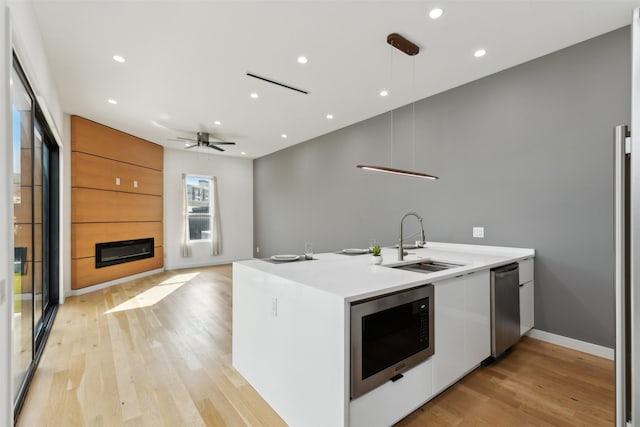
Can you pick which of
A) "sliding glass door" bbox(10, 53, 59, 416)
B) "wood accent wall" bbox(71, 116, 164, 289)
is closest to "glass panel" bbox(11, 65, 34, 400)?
"sliding glass door" bbox(10, 53, 59, 416)

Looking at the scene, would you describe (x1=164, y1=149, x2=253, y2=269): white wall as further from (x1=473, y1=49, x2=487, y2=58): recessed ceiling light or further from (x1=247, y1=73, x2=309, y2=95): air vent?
(x1=473, y1=49, x2=487, y2=58): recessed ceiling light

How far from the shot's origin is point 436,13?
2.29 metres

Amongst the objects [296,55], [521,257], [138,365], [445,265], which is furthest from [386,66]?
[138,365]

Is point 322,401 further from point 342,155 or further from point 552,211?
point 342,155

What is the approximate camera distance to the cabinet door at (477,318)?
2.16 m

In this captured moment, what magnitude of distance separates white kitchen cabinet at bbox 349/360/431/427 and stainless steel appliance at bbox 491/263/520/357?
96 cm

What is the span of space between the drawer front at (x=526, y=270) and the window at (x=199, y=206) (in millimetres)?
6695

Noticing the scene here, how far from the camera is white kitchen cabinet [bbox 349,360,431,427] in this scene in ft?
4.76

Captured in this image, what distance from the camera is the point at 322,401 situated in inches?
58.3

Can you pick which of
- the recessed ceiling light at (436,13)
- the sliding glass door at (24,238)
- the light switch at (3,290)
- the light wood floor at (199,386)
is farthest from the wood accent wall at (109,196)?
the recessed ceiling light at (436,13)

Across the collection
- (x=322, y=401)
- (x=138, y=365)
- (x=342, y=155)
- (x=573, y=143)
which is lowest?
(x=138, y=365)

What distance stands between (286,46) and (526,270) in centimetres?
322

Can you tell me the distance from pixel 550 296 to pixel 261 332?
288 cm

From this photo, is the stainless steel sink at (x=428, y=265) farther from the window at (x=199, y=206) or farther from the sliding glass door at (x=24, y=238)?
the window at (x=199, y=206)
